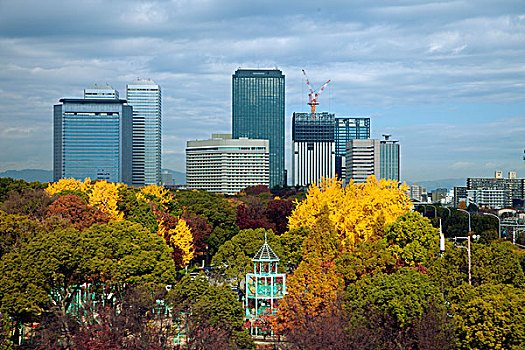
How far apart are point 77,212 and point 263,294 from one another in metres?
17.4

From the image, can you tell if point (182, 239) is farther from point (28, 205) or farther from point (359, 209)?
point (359, 209)

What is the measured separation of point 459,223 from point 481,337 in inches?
3017

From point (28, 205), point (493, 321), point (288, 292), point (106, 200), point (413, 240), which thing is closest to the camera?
point (493, 321)

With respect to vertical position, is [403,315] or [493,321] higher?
[493,321]

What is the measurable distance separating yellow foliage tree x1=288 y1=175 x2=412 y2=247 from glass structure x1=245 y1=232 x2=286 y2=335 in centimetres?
551

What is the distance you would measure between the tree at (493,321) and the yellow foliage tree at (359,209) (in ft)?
48.3

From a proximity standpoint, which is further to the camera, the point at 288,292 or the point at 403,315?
the point at 288,292

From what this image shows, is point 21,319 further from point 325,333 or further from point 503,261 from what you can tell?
point 503,261

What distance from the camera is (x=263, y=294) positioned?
45406 mm

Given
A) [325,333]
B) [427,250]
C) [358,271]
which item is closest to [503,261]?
[427,250]

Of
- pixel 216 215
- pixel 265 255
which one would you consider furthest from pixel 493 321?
pixel 216 215

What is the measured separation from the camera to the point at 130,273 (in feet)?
134

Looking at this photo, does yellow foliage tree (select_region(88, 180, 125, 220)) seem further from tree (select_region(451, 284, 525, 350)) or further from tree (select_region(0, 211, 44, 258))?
tree (select_region(451, 284, 525, 350))

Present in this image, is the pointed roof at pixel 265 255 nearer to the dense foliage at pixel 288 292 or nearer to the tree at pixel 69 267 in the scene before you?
the dense foliage at pixel 288 292
